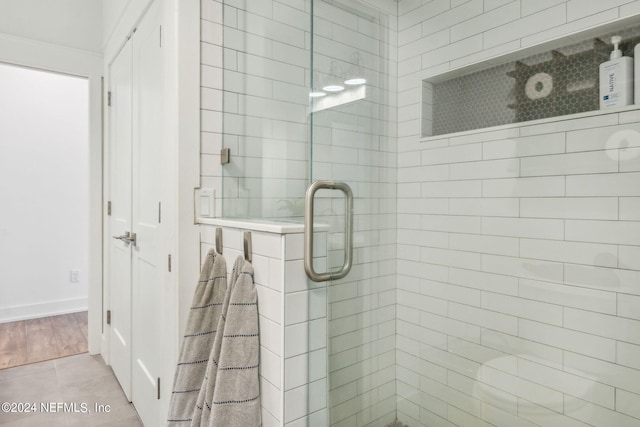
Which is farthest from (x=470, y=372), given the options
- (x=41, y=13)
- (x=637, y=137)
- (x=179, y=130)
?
(x=41, y=13)

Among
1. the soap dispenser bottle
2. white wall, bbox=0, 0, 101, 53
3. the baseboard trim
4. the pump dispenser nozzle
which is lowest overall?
the baseboard trim

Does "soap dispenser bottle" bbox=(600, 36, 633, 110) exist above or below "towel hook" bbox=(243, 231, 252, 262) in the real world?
above

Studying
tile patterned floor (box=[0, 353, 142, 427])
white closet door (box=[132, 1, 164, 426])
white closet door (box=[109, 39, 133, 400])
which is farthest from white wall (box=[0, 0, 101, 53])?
tile patterned floor (box=[0, 353, 142, 427])

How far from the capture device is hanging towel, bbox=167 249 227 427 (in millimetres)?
1281

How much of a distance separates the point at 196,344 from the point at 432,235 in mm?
906

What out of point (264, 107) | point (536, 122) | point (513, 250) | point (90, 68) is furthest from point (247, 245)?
point (90, 68)

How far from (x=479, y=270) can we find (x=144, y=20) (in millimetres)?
1920

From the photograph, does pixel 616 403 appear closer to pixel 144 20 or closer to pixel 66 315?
pixel 144 20

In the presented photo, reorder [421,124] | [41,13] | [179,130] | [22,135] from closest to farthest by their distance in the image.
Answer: [421,124] → [179,130] → [41,13] → [22,135]

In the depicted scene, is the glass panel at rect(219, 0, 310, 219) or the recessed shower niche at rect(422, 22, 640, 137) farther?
the glass panel at rect(219, 0, 310, 219)

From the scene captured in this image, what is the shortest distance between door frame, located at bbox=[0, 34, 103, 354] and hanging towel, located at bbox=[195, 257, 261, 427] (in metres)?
2.06

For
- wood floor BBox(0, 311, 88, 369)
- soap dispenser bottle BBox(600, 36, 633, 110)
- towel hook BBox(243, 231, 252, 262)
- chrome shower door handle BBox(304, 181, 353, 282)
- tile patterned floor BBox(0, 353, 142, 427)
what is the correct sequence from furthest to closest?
wood floor BBox(0, 311, 88, 369)
tile patterned floor BBox(0, 353, 142, 427)
towel hook BBox(243, 231, 252, 262)
chrome shower door handle BBox(304, 181, 353, 282)
soap dispenser bottle BBox(600, 36, 633, 110)

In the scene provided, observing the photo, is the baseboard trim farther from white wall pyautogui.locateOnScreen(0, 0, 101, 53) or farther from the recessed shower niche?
the recessed shower niche

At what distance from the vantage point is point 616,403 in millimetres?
939
